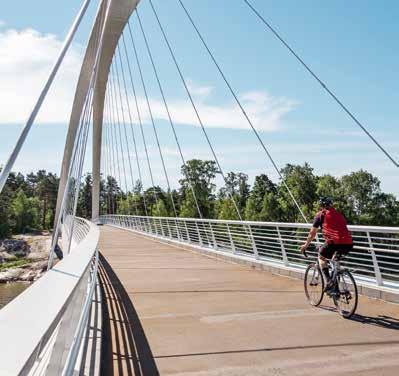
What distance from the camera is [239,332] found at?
17.7 feet

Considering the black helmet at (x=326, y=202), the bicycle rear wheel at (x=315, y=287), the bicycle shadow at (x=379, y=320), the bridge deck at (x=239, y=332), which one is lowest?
the bridge deck at (x=239, y=332)

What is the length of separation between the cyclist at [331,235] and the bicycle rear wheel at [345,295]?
0.52 feet

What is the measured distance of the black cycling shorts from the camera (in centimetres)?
615

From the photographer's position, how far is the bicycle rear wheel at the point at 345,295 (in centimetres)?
593

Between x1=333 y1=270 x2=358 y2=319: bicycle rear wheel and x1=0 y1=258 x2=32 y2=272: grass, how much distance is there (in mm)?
60024

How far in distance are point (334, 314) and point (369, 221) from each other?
6025 centimetres

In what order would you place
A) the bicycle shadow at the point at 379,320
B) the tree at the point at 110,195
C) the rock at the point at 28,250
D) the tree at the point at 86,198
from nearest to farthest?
the bicycle shadow at the point at 379,320, the tree at the point at 110,195, the rock at the point at 28,250, the tree at the point at 86,198

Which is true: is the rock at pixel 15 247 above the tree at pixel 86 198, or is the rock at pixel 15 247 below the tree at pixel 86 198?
below

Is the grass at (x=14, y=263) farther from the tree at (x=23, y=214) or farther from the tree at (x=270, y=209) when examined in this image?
the tree at (x=270, y=209)

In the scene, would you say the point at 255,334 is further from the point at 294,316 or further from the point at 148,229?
the point at 148,229

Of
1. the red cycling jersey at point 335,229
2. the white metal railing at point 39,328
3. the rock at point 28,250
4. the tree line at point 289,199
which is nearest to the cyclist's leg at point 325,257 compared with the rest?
the red cycling jersey at point 335,229

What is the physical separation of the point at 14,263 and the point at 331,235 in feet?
220

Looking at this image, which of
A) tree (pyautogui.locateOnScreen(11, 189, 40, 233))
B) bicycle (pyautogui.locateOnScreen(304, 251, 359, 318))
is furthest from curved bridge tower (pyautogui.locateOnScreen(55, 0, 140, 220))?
tree (pyautogui.locateOnScreen(11, 189, 40, 233))

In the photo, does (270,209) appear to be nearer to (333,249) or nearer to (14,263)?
(14,263)
